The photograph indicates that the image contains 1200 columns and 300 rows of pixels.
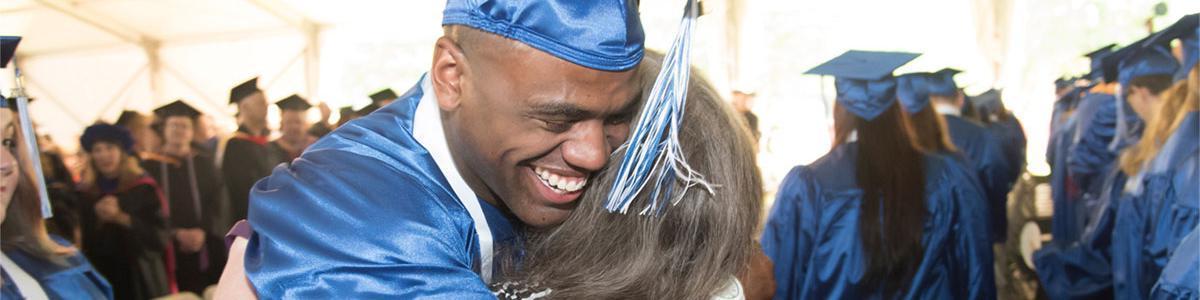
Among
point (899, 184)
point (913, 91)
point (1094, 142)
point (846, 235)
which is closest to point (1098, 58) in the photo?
point (1094, 142)

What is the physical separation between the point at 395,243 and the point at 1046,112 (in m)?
3.58

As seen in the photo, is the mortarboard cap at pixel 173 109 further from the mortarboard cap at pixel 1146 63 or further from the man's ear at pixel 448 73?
the mortarboard cap at pixel 1146 63

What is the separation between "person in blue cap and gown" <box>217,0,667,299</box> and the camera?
1.10 m

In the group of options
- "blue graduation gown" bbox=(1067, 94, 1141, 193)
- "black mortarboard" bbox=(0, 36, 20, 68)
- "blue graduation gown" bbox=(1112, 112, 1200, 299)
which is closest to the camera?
"black mortarboard" bbox=(0, 36, 20, 68)

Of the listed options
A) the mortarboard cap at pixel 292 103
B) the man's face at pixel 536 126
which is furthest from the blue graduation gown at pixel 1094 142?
the mortarboard cap at pixel 292 103

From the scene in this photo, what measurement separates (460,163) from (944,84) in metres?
2.73

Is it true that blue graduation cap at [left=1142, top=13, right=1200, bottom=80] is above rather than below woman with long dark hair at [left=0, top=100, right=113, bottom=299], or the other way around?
above

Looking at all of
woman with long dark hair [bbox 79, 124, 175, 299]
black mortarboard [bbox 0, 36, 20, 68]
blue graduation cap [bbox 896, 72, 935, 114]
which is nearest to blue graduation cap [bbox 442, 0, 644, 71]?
black mortarboard [bbox 0, 36, 20, 68]

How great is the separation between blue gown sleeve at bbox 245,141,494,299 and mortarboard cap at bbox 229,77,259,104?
2905 mm

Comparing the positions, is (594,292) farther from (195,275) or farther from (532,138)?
(195,275)

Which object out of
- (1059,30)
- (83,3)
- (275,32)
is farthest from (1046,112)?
(83,3)

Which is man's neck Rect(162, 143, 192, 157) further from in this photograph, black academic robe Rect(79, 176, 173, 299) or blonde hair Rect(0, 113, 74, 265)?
blonde hair Rect(0, 113, 74, 265)

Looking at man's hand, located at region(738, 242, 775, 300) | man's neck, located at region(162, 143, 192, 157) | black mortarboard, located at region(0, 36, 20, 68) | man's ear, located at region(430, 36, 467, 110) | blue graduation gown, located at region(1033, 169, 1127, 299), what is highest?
black mortarboard, located at region(0, 36, 20, 68)

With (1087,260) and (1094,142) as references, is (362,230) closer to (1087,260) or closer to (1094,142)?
(1094,142)
